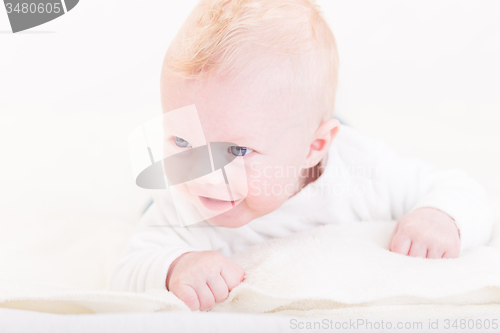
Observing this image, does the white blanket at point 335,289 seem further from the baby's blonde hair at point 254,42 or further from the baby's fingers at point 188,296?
the baby's blonde hair at point 254,42

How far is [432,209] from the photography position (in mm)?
805

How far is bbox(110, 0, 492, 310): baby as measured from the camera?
0.64 meters

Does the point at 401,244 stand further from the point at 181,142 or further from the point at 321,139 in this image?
the point at 181,142

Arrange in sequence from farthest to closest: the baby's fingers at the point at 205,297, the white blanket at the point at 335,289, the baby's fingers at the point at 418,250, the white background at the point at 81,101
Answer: the white background at the point at 81,101 → the baby's fingers at the point at 418,250 → the baby's fingers at the point at 205,297 → the white blanket at the point at 335,289

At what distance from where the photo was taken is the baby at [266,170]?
0.64 meters

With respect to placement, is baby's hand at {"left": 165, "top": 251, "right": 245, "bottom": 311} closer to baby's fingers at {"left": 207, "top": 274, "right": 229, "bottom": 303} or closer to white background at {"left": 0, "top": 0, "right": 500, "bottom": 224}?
baby's fingers at {"left": 207, "top": 274, "right": 229, "bottom": 303}

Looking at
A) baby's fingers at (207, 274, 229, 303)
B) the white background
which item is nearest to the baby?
baby's fingers at (207, 274, 229, 303)

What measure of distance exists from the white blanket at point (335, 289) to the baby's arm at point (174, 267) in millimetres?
26

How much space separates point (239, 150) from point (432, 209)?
1.19ft

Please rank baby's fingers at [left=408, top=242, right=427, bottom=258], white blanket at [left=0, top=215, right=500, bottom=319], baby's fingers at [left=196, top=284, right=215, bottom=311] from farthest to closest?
baby's fingers at [left=408, top=242, right=427, bottom=258]
baby's fingers at [left=196, top=284, right=215, bottom=311]
white blanket at [left=0, top=215, right=500, bottom=319]

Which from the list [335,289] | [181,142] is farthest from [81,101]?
[335,289]

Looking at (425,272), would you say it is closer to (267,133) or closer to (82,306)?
(267,133)

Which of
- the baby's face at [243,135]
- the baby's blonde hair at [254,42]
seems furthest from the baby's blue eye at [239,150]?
the baby's blonde hair at [254,42]

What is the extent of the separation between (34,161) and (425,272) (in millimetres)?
698
